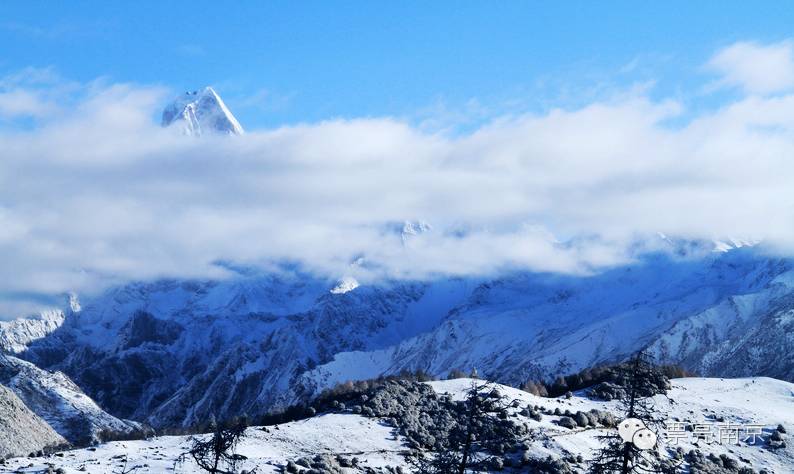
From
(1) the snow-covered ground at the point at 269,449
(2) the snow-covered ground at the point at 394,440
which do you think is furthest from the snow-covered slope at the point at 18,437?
(2) the snow-covered ground at the point at 394,440

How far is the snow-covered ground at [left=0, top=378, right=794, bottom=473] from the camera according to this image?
318 feet

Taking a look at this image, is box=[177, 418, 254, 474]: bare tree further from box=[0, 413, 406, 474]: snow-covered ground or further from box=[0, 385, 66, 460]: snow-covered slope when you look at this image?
box=[0, 385, 66, 460]: snow-covered slope

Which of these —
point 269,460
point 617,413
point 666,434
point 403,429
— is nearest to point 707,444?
point 666,434

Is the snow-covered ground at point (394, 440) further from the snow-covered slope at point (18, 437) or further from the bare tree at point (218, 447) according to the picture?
the snow-covered slope at point (18, 437)

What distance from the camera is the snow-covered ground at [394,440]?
97.1 m

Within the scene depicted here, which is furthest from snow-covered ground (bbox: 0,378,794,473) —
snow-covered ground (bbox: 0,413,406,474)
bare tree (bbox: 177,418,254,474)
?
bare tree (bbox: 177,418,254,474)

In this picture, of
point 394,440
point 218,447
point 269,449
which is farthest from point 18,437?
point 218,447

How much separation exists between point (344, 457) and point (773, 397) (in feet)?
254

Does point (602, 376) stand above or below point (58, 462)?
above

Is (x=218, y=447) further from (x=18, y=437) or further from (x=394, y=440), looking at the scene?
(x=18, y=437)

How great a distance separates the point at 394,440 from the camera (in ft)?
384

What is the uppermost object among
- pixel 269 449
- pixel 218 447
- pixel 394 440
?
pixel 394 440

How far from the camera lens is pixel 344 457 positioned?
105688mm

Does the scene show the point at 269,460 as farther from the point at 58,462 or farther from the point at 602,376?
the point at 602,376
